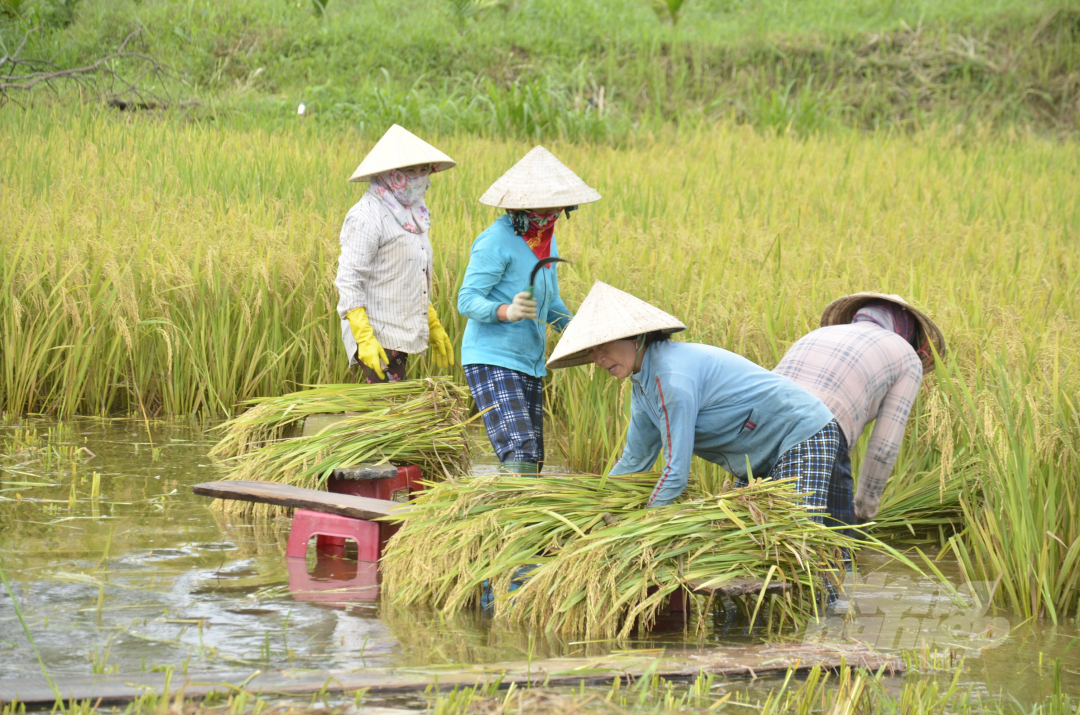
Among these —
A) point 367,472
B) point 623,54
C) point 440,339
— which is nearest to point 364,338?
point 440,339

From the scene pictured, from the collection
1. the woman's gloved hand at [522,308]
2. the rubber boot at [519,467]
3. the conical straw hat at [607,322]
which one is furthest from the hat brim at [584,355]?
the rubber boot at [519,467]

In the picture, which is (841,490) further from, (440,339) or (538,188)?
(440,339)

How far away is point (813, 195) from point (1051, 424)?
506 cm

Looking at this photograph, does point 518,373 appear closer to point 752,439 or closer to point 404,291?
point 404,291

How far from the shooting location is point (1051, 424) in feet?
11.2

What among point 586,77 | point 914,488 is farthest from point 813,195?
point 586,77

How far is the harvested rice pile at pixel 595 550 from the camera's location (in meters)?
2.96

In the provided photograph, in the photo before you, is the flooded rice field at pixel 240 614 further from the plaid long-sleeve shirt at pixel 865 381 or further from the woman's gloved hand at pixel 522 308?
the woman's gloved hand at pixel 522 308

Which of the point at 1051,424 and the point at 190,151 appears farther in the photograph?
the point at 190,151

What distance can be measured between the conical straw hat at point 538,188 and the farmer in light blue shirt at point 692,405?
2.55ft

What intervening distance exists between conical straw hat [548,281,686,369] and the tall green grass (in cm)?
96

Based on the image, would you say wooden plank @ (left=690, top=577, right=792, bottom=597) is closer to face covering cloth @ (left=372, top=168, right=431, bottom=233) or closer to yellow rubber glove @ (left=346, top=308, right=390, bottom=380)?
yellow rubber glove @ (left=346, top=308, right=390, bottom=380)

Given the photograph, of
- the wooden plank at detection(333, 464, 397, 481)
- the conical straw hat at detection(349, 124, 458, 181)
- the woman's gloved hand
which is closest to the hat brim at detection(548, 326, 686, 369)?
the woman's gloved hand

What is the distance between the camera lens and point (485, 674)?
2.53 metres
